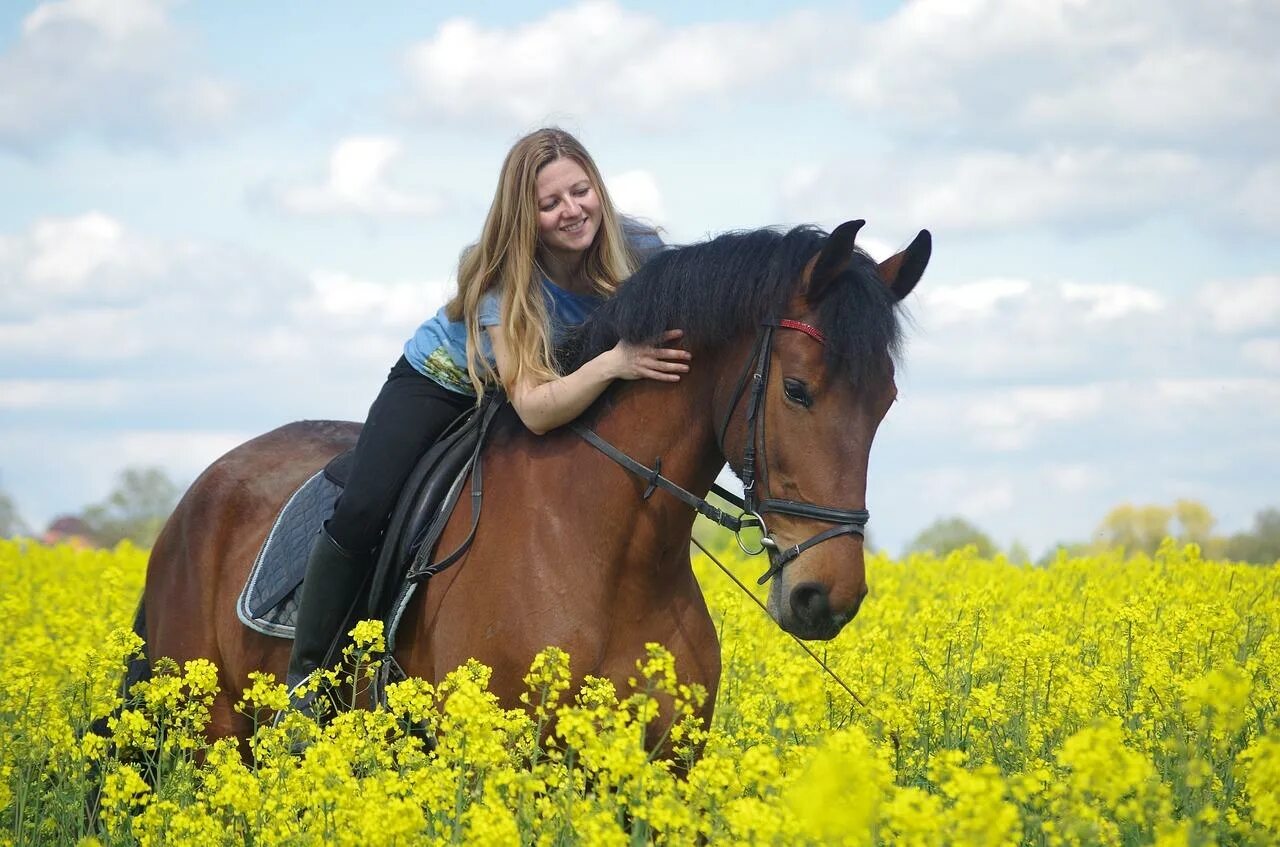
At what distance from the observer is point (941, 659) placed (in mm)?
6020

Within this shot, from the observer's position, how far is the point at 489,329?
504 cm

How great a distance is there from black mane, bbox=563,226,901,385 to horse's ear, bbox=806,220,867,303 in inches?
1.3

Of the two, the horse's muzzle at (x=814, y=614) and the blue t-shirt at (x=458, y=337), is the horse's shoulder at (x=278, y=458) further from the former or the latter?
the horse's muzzle at (x=814, y=614)

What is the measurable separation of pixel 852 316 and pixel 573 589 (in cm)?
126

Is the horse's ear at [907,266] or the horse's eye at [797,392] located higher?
the horse's ear at [907,266]

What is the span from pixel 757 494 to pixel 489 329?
4.26 ft

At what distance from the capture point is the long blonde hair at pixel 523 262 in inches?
193

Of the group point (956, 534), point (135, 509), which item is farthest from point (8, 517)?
point (956, 534)

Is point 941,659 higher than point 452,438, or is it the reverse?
point 452,438

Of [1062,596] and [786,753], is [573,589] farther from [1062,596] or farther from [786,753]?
[1062,596]

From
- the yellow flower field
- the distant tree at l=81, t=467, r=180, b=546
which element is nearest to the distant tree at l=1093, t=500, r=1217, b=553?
the yellow flower field

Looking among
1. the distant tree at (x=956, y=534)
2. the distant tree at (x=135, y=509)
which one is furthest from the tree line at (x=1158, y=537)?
the distant tree at (x=135, y=509)

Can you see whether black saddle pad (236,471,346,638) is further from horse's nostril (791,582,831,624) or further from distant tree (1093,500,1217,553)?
distant tree (1093,500,1217,553)

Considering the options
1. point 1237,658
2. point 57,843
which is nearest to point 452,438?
point 57,843
